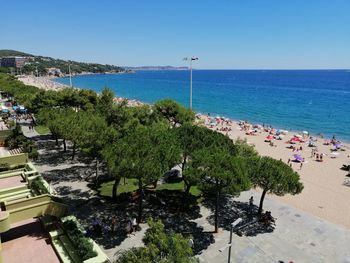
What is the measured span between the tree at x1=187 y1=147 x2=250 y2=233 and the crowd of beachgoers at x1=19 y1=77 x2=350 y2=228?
8.72 meters

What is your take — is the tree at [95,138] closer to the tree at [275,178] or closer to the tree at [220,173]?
the tree at [220,173]

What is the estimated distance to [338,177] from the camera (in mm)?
30531

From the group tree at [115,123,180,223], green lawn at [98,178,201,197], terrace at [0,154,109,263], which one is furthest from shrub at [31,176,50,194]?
green lawn at [98,178,201,197]

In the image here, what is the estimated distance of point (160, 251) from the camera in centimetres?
898

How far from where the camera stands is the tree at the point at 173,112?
32.4 metres

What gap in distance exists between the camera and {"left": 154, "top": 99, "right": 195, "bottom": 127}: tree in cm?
3241

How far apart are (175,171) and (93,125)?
25.4ft

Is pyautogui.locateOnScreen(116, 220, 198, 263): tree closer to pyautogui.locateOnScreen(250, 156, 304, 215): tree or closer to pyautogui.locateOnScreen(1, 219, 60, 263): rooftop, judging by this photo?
pyautogui.locateOnScreen(1, 219, 60, 263): rooftop

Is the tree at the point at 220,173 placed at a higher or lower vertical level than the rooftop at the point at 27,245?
higher

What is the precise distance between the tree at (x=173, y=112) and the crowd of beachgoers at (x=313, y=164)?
14.2ft

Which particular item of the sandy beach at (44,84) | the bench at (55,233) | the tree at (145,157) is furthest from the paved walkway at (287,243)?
the sandy beach at (44,84)

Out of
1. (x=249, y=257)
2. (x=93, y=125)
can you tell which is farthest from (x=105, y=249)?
(x=93, y=125)

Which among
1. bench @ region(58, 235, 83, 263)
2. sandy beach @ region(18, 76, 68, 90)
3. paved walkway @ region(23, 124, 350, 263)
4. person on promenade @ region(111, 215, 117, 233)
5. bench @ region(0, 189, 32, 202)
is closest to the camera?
bench @ region(58, 235, 83, 263)

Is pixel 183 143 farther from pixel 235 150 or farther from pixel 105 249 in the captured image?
pixel 105 249
